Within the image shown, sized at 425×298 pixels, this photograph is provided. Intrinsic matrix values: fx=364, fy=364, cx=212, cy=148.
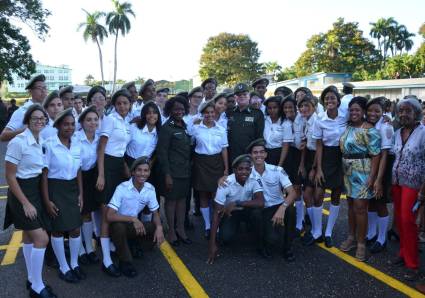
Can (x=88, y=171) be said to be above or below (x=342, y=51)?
below

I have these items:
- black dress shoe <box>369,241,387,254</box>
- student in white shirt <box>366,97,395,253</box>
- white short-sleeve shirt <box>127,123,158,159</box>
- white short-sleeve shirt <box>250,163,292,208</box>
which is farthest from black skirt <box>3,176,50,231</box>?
black dress shoe <box>369,241,387,254</box>

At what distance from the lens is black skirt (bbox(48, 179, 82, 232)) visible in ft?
12.0

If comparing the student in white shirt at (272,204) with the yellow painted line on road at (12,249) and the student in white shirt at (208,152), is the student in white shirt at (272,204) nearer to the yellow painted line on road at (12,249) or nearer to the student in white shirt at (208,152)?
the student in white shirt at (208,152)

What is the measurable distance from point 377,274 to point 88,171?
3.41m

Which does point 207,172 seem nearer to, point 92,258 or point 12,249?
point 92,258

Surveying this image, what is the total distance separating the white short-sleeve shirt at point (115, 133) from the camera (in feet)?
13.7

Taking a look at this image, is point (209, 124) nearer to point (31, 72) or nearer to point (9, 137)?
point (9, 137)

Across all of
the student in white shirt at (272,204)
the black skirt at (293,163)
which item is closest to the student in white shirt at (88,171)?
the student in white shirt at (272,204)

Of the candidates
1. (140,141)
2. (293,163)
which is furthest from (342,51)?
(140,141)

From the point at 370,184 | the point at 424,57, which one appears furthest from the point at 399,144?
the point at 424,57

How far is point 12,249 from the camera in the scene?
4688 millimetres

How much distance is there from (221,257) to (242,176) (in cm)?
102

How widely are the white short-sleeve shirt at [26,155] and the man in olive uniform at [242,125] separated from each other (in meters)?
2.70

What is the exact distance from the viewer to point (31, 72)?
21516 millimetres
